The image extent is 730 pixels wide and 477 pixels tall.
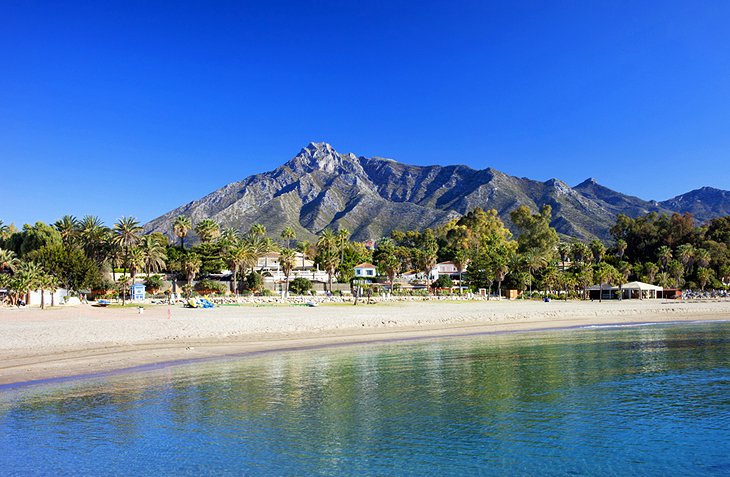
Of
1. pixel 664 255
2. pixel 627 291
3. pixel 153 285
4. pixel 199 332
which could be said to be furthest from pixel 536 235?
pixel 199 332

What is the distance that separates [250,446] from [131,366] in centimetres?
1192

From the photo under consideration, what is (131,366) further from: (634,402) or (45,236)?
(45,236)

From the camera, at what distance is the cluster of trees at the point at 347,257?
63.4m

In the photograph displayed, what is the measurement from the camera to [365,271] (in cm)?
10681

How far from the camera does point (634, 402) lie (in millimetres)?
17438

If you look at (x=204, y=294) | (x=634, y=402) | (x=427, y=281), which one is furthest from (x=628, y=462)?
(x=427, y=281)

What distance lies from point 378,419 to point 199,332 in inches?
793

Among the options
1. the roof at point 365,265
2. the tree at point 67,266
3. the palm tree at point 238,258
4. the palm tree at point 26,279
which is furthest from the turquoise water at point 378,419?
the roof at point 365,265

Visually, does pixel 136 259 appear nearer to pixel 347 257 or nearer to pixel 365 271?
pixel 347 257

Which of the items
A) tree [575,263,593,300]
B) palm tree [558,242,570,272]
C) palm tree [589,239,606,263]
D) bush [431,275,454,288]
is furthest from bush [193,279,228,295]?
palm tree [589,239,606,263]

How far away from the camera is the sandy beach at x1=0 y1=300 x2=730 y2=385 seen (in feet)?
76.2

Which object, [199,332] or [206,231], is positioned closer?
[199,332]

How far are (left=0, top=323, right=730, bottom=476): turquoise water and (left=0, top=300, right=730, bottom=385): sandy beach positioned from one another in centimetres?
314

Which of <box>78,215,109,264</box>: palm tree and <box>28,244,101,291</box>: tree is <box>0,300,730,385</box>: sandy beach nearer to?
<box>28,244,101,291</box>: tree
